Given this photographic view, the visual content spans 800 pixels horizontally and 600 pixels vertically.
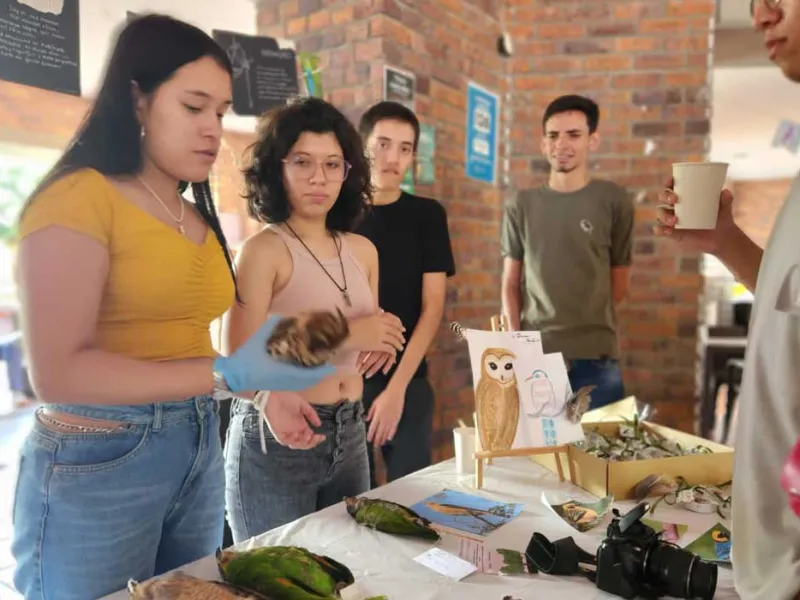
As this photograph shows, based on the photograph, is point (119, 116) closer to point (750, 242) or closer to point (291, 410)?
point (291, 410)

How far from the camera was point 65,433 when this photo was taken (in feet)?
2.72

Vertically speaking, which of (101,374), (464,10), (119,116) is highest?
(464,10)

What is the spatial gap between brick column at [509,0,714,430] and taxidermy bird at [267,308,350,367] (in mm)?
1740

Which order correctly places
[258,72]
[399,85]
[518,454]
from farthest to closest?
[399,85], [258,72], [518,454]

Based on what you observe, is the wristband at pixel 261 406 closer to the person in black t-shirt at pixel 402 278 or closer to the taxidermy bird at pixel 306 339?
the taxidermy bird at pixel 306 339

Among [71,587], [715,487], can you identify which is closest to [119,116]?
[71,587]

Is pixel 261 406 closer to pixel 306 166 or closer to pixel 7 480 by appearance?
pixel 306 166

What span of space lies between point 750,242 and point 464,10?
1.50 metres

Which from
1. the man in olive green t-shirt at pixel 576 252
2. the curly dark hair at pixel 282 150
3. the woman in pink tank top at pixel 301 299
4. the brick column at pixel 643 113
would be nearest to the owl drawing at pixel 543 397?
the woman in pink tank top at pixel 301 299

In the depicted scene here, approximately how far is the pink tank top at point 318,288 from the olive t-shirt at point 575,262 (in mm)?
933

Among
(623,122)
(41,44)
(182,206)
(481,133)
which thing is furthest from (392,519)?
(623,122)

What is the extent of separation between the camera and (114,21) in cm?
98

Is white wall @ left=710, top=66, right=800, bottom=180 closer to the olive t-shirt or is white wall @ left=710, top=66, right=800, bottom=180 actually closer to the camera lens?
the olive t-shirt

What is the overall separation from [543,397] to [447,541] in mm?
389
